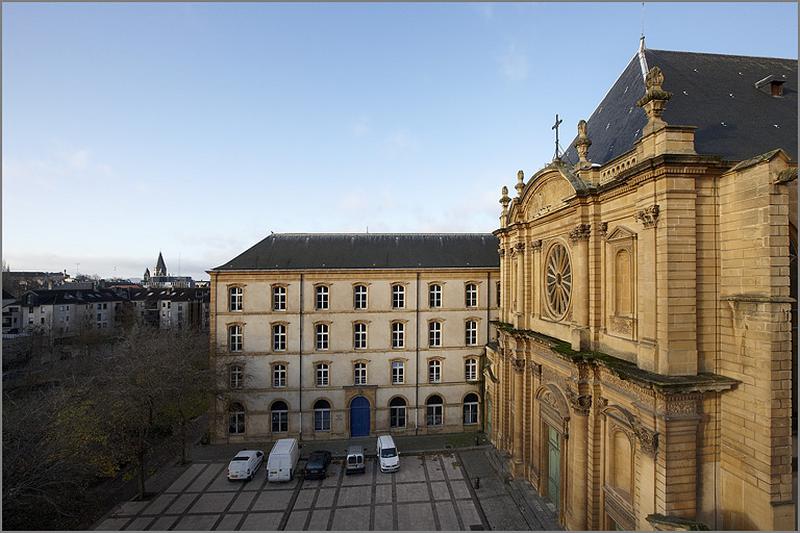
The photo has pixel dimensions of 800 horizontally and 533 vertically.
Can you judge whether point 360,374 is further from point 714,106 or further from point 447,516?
point 714,106

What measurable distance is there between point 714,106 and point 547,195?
19.8ft

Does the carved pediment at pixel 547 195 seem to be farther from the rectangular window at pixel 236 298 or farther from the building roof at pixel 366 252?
the rectangular window at pixel 236 298

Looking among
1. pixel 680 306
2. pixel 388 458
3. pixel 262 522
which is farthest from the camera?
pixel 388 458

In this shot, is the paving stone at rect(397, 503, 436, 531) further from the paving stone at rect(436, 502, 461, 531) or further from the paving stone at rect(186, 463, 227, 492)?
the paving stone at rect(186, 463, 227, 492)

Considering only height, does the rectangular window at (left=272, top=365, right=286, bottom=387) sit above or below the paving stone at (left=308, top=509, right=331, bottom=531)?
above

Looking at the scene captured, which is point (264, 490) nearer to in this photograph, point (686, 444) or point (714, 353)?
point (686, 444)

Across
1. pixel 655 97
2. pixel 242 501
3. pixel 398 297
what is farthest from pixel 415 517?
pixel 655 97

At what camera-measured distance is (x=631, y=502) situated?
11.6m

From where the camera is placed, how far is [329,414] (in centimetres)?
2536

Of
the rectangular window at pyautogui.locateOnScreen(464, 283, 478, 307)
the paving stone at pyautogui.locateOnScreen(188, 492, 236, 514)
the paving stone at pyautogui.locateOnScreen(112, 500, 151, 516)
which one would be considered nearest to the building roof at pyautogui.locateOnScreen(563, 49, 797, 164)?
the rectangular window at pyautogui.locateOnScreen(464, 283, 478, 307)

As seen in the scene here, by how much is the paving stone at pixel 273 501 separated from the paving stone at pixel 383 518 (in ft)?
13.2

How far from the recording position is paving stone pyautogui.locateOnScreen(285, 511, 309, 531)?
622 inches

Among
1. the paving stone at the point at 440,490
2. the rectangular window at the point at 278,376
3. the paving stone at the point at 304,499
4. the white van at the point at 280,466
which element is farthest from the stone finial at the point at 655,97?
the rectangular window at the point at 278,376

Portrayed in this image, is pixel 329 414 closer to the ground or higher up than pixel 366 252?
closer to the ground
